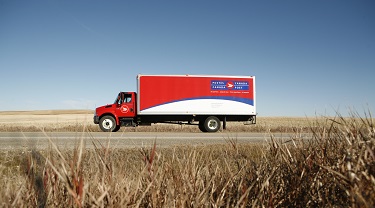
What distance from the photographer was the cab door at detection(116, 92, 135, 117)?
55.2 ft

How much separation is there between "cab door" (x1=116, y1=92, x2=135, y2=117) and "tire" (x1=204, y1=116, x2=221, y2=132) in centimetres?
470

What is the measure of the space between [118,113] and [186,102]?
4294mm

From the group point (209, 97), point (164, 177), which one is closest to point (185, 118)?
point (209, 97)

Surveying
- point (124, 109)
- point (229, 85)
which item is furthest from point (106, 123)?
point (229, 85)

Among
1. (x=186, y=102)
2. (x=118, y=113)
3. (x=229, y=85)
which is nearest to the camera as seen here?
(x=118, y=113)

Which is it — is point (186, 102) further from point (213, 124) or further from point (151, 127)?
point (151, 127)

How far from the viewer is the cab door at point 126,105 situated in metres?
16.8

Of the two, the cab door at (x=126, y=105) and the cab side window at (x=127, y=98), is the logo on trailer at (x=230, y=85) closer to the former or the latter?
the cab door at (x=126, y=105)

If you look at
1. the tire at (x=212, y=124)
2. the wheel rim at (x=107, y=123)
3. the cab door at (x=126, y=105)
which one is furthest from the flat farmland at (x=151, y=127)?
the cab door at (x=126, y=105)

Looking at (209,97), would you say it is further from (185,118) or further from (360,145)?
(360,145)

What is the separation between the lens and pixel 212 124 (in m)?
17.8

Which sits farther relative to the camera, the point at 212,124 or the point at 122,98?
the point at 212,124

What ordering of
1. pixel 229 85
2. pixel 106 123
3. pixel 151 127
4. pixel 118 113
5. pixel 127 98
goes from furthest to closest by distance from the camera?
pixel 151 127 < pixel 229 85 < pixel 127 98 < pixel 118 113 < pixel 106 123

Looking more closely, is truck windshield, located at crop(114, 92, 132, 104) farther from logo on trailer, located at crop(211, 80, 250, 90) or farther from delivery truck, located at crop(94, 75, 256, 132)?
logo on trailer, located at crop(211, 80, 250, 90)
